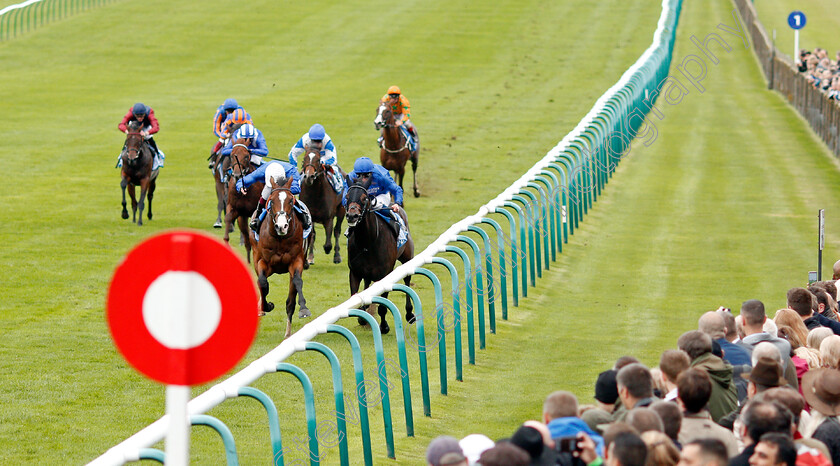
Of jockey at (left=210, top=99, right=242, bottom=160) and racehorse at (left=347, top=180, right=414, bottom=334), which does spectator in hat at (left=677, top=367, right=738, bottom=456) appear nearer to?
racehorse at (left=347, top=180, right=414, bottom=334)

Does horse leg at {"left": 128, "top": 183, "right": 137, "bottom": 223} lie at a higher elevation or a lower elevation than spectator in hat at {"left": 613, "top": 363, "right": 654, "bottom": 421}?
lower

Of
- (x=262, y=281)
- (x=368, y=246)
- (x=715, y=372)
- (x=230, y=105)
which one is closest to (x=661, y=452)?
(x=715, y=372)

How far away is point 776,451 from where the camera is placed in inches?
190

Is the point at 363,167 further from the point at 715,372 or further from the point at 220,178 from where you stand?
the point at 715,372

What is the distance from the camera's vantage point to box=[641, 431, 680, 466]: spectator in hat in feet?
16.0

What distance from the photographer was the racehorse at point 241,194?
15.1m

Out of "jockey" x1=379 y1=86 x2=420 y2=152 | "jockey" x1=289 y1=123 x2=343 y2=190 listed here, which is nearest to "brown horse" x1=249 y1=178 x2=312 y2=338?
"jockey" x1=289 y1=123 x2=343 y2=190

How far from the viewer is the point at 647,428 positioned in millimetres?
5109

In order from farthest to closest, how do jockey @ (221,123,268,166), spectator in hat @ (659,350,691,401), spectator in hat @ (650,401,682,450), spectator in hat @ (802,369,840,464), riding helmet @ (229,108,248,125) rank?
1. riding helmet @ (229,108,248,125)
2. jockey @ (221,123,268,166)
3. spectator in hat @ (659,350,691,401)
4. spectator in hat @ (802,369,840,464)
5. spectator in hat @ (650,401,682,450)

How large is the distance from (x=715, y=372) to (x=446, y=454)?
2302mm

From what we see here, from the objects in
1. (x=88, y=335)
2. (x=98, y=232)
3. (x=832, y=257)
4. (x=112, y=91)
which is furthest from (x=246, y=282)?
(x=112, y=91)

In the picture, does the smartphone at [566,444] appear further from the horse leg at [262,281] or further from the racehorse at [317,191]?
the racehorse at [317,191]

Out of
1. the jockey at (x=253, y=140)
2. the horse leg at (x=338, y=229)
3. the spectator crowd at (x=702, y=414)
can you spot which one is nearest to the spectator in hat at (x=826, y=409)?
the spectator crowd at (x=702, y=414)

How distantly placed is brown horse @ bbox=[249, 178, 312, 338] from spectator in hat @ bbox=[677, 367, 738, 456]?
20.7 ft
